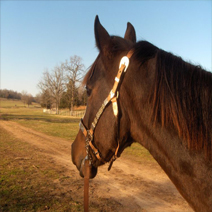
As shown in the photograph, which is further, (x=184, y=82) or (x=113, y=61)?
(x=113, y=61)

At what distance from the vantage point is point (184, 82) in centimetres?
124

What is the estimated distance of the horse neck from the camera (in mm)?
1161

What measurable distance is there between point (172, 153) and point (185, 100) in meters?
0.39

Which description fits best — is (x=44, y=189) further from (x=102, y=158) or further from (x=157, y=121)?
(x=157, y=121)

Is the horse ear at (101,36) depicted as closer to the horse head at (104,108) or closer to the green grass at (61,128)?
the horse head at (104,108)

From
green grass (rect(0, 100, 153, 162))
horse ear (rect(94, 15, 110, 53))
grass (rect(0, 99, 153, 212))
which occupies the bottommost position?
green grass (rect(0, 100, 153, 162))

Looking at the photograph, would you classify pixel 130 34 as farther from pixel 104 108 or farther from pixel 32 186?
pixel 32 186

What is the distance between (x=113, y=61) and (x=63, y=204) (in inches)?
138

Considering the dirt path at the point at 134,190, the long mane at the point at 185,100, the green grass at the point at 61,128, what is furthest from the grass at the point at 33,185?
the long mane at the point at 185,100

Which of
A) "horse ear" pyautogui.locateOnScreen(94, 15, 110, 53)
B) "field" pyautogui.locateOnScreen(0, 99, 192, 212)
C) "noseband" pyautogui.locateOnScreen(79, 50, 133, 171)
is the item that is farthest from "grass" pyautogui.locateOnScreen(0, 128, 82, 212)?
"horse ear" pyautogui.locateOnScreen(94, 15, 110, 53)

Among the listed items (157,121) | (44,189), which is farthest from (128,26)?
(44,189)

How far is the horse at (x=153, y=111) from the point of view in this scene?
1171 mm

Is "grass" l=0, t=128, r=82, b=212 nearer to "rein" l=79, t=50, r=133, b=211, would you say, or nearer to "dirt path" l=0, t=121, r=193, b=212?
"dirt path" l=0, t=121, r=193, b=212

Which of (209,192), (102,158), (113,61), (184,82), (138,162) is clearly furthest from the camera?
(138,162)
